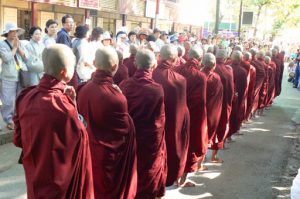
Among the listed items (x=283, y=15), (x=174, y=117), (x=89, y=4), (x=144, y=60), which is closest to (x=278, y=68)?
(x=89, y=4)

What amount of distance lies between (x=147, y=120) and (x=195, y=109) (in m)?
1.44

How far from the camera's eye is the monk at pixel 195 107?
18.4 feet

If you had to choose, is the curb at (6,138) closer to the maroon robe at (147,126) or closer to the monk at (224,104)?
the maroon robe at (147,126)

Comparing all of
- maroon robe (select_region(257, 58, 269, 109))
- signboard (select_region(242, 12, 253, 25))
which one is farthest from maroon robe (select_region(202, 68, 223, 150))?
signboard (select_region(242, 12, 253, 25))

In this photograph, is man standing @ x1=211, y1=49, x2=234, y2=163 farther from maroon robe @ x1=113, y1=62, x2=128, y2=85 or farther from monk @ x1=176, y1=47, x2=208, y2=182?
maroon robe @ x1=113, y1=62, x2=128, y2=85

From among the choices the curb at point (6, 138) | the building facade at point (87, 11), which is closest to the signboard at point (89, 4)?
the building facade at point (87, 11)

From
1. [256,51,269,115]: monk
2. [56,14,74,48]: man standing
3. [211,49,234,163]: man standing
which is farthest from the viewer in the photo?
[256,51,269,115]: monk

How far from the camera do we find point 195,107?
5.65 metres

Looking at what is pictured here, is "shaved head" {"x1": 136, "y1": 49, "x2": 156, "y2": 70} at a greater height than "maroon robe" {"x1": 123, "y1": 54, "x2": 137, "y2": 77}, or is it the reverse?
"shaved head" {"x1": 136, "y1": 49, "x2": 156, "y2": 70}

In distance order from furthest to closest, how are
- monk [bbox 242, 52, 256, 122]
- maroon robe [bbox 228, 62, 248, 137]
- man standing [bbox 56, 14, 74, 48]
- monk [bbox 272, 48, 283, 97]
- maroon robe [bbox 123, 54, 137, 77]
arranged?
monk [bbox 272, 48, 283, 97], monk [bbox 242, 52, 256, 122], maroon robe [bbox 228, 62, 248, 137], man standing [bbox 56, 14, 74, 48], maroon robe [bbox 123, 54, 137, 77]

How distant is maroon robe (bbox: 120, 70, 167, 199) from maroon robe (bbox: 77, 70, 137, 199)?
0.41 metres

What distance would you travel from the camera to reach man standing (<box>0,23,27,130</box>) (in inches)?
265

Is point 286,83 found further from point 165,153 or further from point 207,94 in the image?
point 165,153

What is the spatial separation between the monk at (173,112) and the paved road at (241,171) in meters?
0.54
